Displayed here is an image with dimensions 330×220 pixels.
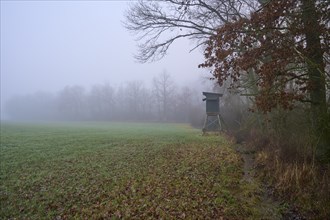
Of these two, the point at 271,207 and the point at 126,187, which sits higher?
the point at 126,187

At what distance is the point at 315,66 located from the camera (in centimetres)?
726

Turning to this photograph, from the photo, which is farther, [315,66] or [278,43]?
[278,43]

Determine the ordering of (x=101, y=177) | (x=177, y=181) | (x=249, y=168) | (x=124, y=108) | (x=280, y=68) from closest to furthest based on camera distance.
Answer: (x=280, y=68)
(x=177, y=181)
(x=101, y=177)
(x=249, y=168)
(x=124, y=108)

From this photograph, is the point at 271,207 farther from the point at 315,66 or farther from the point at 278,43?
the point at 278,43

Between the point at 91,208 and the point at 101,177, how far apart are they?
3013 mm

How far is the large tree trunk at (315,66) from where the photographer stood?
750 centimetres

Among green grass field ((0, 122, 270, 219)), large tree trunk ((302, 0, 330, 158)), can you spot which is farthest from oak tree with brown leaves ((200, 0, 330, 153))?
green grass field ((0, 122, 270, 219))

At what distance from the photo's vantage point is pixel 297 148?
10609mm

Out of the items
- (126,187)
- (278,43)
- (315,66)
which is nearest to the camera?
(315,66)

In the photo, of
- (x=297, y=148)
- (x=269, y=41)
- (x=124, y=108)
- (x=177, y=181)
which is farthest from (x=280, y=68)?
(x=124, y=108)

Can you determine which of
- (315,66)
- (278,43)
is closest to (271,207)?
(315,66)

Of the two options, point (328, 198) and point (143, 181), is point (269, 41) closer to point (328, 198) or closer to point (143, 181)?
point (328, 198)

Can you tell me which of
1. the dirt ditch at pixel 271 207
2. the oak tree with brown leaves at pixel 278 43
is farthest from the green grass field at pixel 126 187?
the oak tree with brown leaves at pixel 278 43

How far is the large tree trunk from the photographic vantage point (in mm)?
7504
